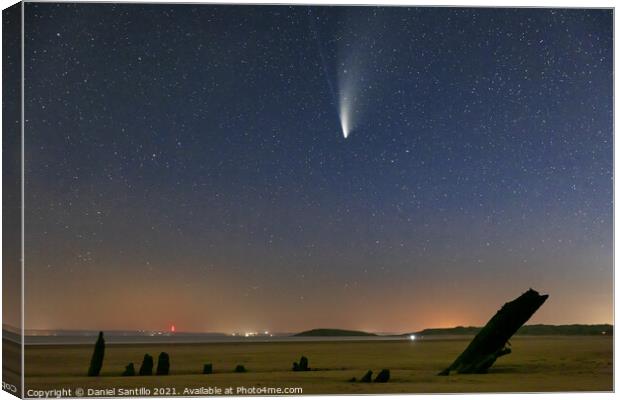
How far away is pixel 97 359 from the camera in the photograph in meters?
11.3

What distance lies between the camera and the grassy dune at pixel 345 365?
11281 mm

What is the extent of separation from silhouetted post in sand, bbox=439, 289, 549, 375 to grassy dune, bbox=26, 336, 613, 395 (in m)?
0.10

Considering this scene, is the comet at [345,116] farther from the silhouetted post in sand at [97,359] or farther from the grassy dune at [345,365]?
the silhouetted post in sand at [97,359]

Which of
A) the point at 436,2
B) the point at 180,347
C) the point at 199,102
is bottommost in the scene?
the point at 180,347

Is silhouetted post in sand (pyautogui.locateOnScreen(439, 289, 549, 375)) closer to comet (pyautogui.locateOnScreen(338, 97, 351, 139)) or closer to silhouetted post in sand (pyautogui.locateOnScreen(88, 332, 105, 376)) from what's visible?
comet (pyautogui.locateOnScreen(338, 97, 351, 139))

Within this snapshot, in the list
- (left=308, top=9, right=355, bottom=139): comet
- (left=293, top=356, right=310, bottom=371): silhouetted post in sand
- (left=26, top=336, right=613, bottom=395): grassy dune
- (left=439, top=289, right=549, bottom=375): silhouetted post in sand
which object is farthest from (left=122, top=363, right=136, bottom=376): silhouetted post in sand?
(left=439, top=289, right=549, bottom=375): silhouetted post in sand

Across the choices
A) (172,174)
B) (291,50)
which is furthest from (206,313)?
(291,50)

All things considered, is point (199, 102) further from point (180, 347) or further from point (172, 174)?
point (180, 347)

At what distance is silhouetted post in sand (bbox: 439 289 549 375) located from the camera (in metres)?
11.8

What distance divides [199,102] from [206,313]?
197 centimetres

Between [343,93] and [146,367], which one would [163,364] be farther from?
[343,93]

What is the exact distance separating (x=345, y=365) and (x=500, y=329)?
156 cm

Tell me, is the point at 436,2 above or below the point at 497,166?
above

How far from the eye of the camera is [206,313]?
11602 millimetres
